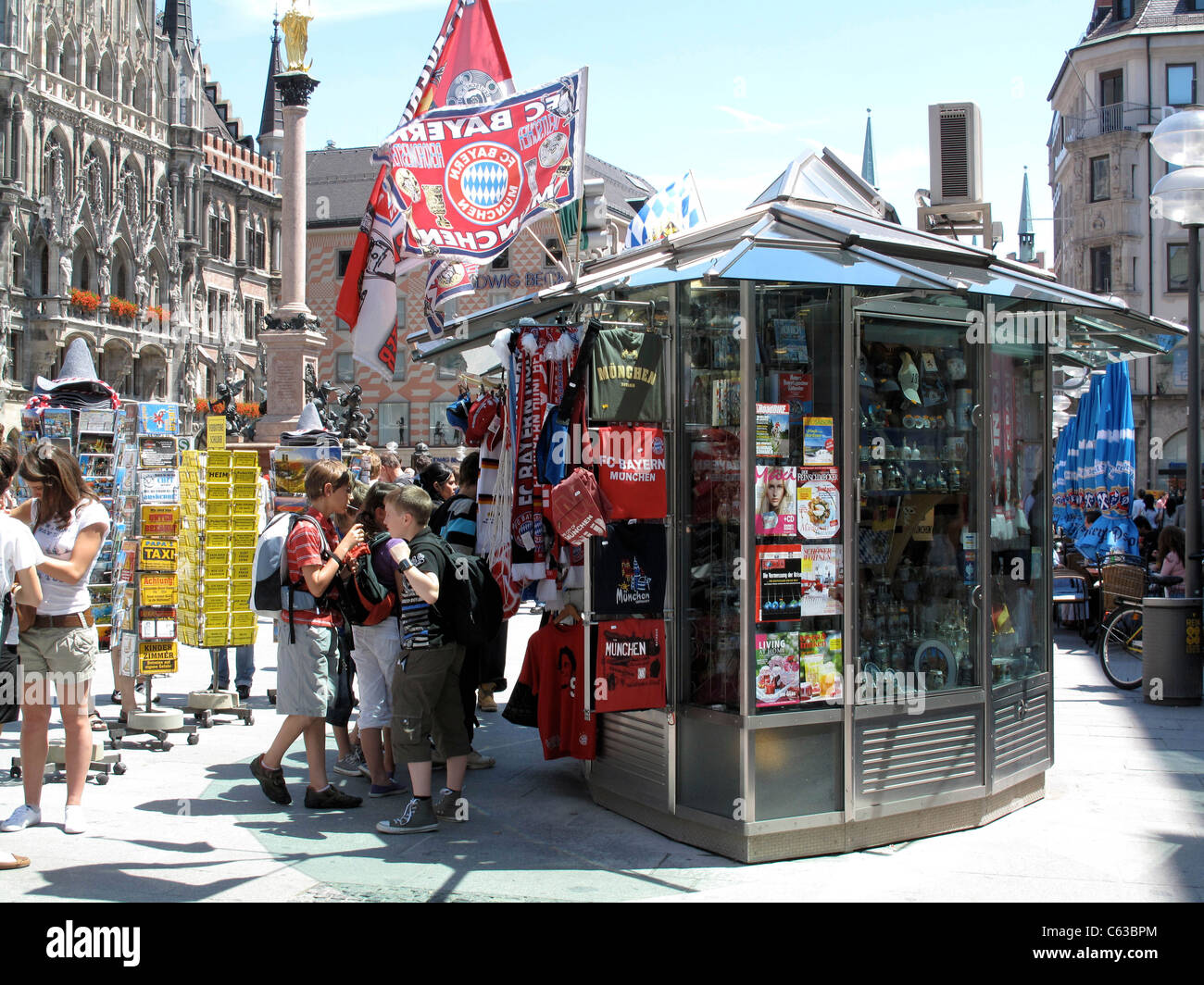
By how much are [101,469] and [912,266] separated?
23.5 ft

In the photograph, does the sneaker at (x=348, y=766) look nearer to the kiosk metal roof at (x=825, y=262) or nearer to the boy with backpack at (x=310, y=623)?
the boy with backpack at (x=310, y=623)

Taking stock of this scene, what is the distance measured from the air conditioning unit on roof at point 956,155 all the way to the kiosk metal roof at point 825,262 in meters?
0.69

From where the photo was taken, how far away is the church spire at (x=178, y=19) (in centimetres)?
7256

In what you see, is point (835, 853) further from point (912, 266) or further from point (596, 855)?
point (912, 266)

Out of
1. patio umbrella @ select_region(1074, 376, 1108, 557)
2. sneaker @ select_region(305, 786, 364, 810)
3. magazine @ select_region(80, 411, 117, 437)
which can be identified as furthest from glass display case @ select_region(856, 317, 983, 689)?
patio umbrella @ select_region(1074, 376, 1108, 557)

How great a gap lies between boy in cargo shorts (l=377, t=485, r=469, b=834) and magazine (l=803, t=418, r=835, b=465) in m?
2.04

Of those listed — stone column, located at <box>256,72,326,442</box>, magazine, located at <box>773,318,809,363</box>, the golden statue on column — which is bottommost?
magazine, located at <box>773,318,809,363</box>

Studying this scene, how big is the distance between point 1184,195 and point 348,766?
28.3 ft

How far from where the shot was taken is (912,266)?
6055 millimetres

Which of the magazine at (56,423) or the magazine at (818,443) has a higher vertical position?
the magazine at (56,423)

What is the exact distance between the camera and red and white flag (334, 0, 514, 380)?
7.67 m

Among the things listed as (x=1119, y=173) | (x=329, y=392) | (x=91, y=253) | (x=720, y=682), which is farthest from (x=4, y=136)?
(x=720, y=682)

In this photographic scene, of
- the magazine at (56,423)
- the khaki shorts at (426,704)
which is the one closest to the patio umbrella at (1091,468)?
the khaki shorts at (426,704)

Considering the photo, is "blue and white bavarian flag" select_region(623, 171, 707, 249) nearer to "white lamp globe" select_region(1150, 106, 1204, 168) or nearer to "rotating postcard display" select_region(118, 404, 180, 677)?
"rotating postcard display" select_region(118, 404, 180, 677)
